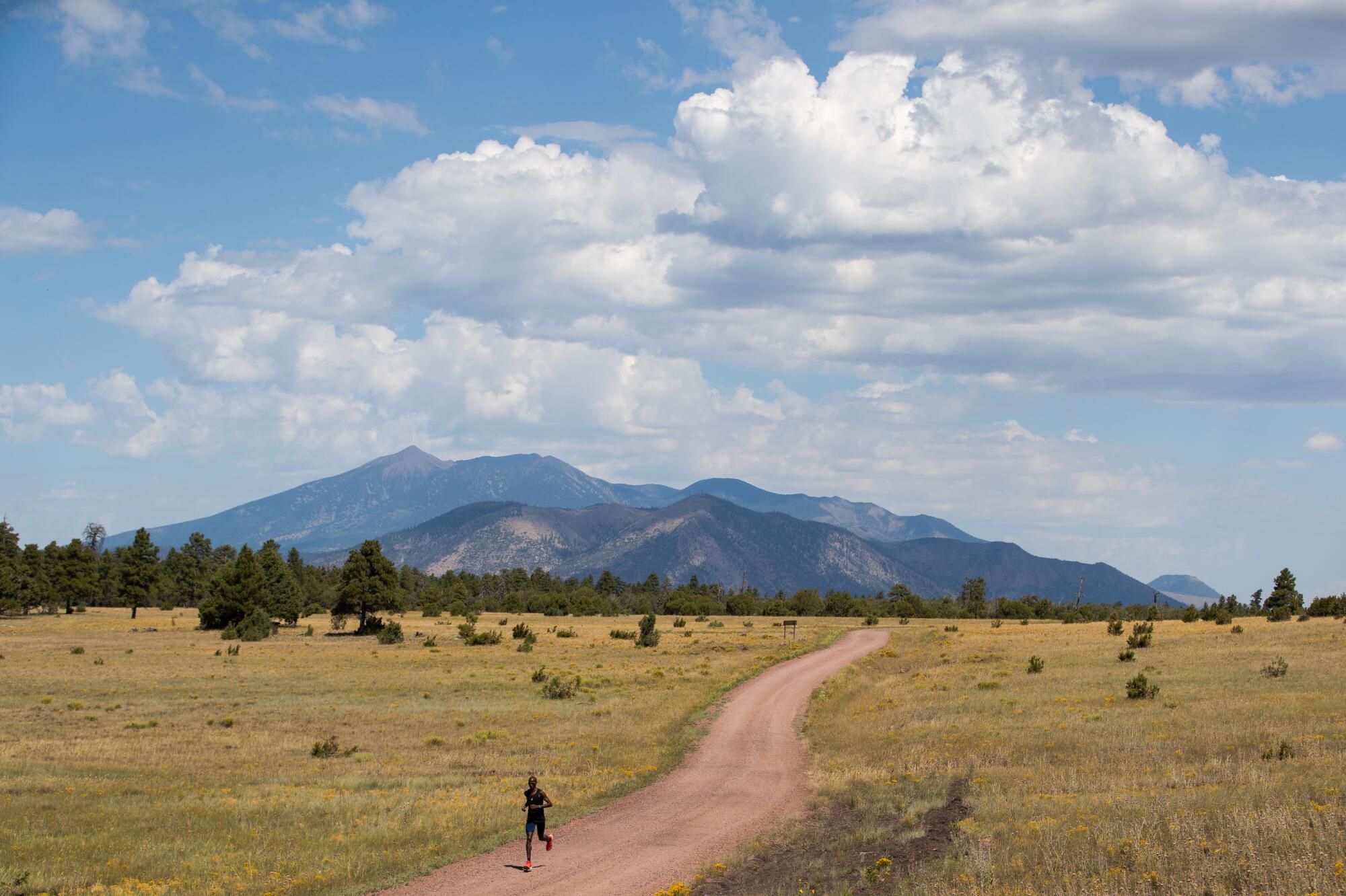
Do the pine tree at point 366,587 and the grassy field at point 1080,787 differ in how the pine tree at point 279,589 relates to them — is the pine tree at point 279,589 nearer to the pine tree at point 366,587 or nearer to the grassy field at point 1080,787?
the pine tree at point 366,587

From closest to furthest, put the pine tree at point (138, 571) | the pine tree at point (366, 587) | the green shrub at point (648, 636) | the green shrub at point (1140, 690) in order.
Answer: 1. the green shrub at point (1140, 690)
2. the green shrub at point (648, 636)
3. the pine tree at point (366, 587)
4. the pine tree at point (138, 571)

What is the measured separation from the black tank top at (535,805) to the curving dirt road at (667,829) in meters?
0.91

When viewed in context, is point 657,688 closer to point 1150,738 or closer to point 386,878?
point 1150,738

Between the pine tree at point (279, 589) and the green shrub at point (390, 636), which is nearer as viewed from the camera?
A: the green shrub at point (390, 636)

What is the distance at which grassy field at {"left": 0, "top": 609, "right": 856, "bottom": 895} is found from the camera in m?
19.0

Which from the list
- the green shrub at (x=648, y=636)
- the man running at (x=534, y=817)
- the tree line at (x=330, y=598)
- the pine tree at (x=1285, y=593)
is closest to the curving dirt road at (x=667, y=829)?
the man running at (x=534, y=817)

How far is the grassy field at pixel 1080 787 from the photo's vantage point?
14.2 meters

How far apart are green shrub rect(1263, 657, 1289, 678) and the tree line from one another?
3950 cm

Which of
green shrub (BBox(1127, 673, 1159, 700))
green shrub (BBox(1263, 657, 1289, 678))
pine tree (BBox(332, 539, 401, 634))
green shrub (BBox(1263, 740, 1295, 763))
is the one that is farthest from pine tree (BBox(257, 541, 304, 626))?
green shrub (BBox(1263, 740, 1295, 763))

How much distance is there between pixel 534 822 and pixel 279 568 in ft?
313

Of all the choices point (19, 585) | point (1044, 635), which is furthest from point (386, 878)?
point (19, 585)

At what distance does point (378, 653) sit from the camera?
7100cm

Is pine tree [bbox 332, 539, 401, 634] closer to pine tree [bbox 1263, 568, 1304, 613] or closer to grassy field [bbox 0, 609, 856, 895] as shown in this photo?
grassy field [bbox 0, 609, 856, 895]

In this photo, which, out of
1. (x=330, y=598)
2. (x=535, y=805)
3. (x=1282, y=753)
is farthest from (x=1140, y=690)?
(x=330, y=598)
